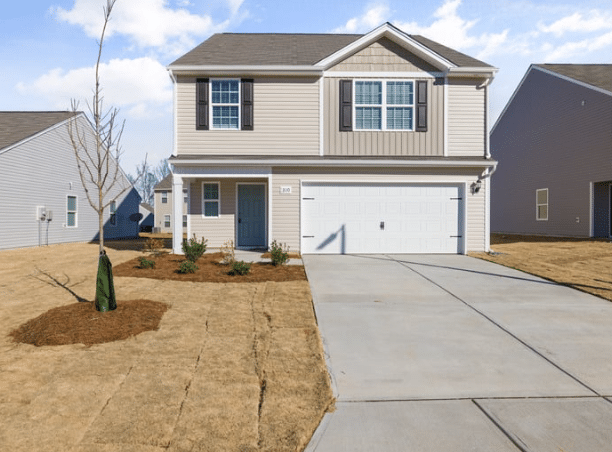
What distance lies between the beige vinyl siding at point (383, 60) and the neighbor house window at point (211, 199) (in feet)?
18.1

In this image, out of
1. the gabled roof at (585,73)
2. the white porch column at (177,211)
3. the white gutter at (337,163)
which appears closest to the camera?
the white porch column at (177,211)

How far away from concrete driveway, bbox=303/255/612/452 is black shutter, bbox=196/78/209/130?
7.56 m

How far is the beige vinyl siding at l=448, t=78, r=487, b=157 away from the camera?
41.0 ft

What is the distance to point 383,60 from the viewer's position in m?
12.5

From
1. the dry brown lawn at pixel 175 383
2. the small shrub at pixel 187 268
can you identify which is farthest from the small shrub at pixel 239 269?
the dry brown lawn at pixel 175 383

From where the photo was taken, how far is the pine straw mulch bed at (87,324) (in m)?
4.65

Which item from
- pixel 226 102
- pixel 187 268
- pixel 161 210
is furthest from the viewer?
pixel 161 210

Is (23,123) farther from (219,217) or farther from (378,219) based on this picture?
(378,219)

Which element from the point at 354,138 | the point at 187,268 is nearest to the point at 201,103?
the point at 354,138

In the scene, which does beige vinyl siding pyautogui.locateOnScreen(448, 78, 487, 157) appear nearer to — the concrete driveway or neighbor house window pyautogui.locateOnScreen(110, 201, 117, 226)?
the concrete driveway

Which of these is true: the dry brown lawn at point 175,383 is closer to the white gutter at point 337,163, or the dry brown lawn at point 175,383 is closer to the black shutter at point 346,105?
the white gutter at point 337,163

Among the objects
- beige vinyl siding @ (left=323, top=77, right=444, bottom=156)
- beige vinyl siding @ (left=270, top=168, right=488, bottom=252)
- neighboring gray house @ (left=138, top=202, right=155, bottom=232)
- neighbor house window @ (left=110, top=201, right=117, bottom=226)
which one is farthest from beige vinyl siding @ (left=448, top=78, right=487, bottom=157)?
neighboring gray house @ (left=138, top=202, right=155, bottom=232)

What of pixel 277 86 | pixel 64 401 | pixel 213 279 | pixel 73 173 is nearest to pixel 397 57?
pixel 277 86

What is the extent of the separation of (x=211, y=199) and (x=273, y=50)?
5.71 m
